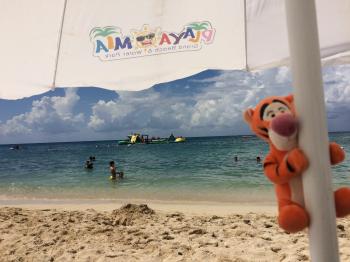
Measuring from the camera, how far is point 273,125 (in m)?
1.12

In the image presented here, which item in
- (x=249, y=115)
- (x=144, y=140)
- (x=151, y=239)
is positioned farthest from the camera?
→ (x=144, y=140)

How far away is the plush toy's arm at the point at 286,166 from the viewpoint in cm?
104

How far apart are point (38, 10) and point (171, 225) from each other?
422cm

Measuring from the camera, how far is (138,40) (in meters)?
1.81

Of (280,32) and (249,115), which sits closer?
(249,115)

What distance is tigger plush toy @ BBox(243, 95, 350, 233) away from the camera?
1058 mm

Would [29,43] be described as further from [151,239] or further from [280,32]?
[151,239]

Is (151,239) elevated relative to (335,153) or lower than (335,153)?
lower

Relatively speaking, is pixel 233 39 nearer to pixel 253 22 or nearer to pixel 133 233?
pixel 253 22

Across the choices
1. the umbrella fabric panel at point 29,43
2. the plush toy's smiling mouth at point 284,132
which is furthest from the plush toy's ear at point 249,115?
the umbrella fabric panel at point 29,43

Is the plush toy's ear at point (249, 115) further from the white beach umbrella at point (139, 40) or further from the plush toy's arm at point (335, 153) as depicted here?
the white beach umbrella at point (139, 40)

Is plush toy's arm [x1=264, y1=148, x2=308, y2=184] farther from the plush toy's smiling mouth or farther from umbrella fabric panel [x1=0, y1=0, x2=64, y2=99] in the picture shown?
umbrella fabric panel [x1=0, y1=0, x2=64, y2=99]

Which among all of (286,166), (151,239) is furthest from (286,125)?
(151,239)

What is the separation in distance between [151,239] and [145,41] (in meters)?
3.29
